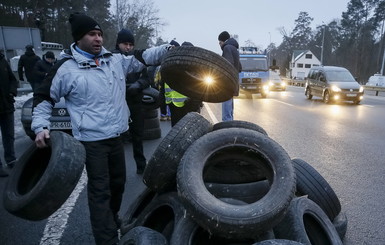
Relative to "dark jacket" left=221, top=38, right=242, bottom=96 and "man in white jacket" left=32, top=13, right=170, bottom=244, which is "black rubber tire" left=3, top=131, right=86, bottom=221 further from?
"dark jacket" left=221, top=38, right=242, bottom=96

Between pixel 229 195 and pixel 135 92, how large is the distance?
257 cm

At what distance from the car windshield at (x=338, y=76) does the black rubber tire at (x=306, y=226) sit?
1537cm

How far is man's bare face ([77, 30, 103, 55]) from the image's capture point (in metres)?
2.87

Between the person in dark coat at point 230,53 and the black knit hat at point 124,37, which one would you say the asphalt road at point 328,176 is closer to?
the person in dark coat at point 230,53

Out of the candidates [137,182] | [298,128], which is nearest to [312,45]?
[298,128]

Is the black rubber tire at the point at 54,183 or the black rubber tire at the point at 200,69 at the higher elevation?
the black rubber tire at the point at 200,69

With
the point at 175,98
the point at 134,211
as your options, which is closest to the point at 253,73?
the point at 175,98

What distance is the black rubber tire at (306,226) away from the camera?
2514 millimetres

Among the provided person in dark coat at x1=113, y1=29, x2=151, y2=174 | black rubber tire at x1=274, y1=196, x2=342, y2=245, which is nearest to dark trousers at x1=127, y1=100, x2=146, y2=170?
person in dark coat at x1=113, y1=29, x2=151, y2=174

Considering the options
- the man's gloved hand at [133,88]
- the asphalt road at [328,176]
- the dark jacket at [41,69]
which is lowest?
the asphalt road at [328,176]

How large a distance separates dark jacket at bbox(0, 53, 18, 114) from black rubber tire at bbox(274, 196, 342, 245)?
4837 millimetres

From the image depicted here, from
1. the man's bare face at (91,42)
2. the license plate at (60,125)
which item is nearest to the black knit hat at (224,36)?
the license plate at (60,125)

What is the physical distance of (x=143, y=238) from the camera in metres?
2.42

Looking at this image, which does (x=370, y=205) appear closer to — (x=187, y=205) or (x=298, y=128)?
(x=187, y=205)
